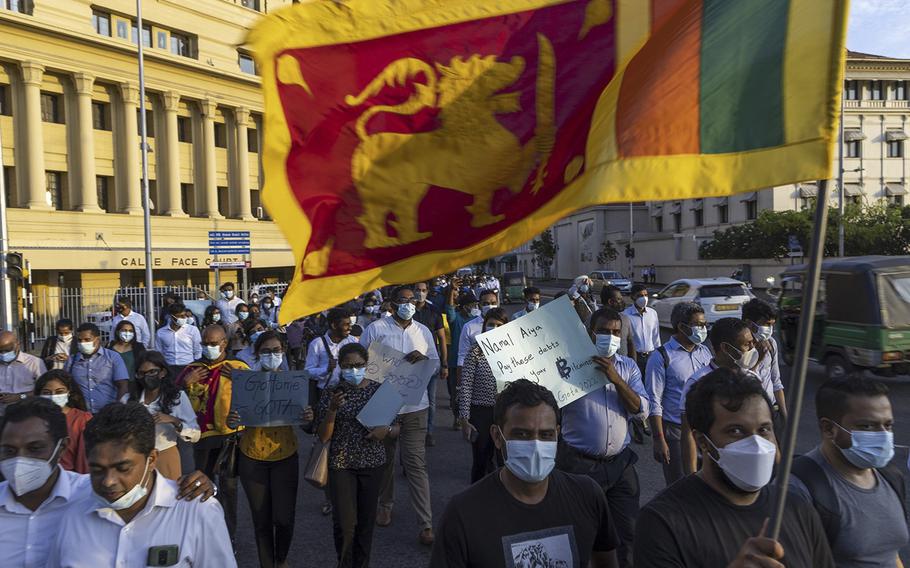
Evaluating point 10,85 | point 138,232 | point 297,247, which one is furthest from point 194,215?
point 297,247

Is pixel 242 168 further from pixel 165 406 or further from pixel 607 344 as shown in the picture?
pixel 607 344

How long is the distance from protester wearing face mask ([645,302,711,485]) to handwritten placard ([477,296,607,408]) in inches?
28.0

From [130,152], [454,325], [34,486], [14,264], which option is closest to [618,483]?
[34,486]

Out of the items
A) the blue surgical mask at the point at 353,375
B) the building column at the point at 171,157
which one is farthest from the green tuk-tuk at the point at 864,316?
the building column at the point at 171,157

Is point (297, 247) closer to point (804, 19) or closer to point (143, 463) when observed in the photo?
point (143, 463)

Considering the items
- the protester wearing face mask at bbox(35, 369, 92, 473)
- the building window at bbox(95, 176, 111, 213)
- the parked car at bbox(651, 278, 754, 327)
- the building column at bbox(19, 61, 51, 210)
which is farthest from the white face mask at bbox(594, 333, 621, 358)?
the building window at bbox(95, 176, 111, 213)

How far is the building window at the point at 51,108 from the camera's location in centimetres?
3012

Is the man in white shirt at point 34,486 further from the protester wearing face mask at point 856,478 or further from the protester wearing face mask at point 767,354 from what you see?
the protester wearing face mask at point 767,354

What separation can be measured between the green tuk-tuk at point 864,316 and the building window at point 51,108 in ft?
103

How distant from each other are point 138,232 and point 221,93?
28.5 ft

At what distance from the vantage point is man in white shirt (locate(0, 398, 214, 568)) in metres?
2.75

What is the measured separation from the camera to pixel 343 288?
311cm

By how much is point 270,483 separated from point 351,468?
1.93 feet

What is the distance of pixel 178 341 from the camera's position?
31.1ft
